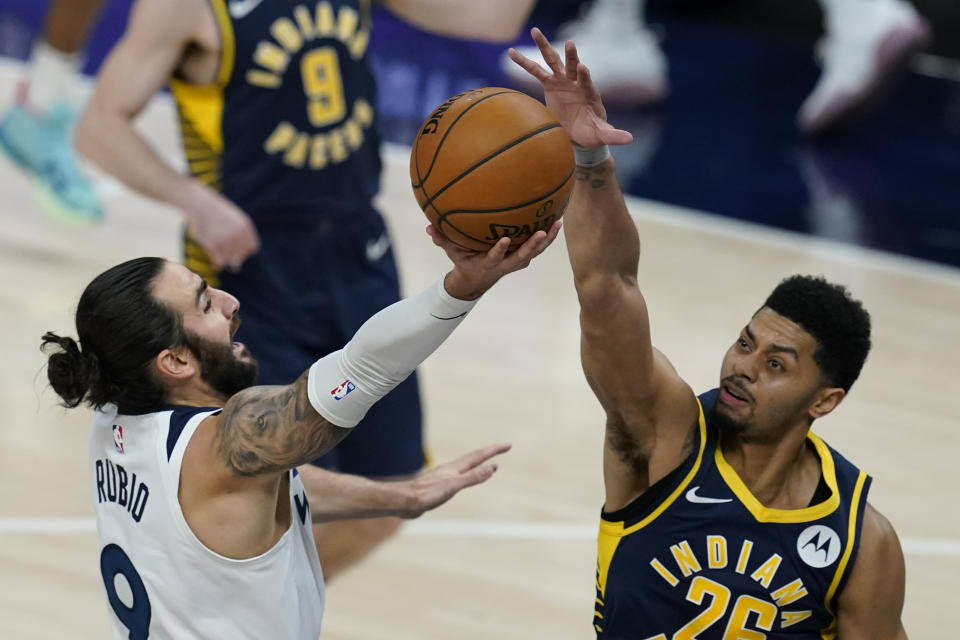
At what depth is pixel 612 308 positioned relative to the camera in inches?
123

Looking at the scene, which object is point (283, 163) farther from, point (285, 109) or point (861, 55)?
point (861, 55)

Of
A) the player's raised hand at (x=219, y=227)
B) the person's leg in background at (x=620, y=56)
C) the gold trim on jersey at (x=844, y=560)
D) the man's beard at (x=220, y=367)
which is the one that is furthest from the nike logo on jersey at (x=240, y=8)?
the person's leg in background at (x=620, y=56)

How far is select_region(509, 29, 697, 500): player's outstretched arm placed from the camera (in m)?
3.11

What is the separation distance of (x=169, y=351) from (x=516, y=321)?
456cm

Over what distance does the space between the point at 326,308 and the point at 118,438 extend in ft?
5.20

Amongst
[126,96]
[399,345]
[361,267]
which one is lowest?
[361,267]

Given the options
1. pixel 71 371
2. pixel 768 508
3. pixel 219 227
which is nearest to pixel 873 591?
pixel 768 508

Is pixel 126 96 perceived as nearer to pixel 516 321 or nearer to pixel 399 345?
pixel 399 345

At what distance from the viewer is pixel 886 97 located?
10891 millimetres

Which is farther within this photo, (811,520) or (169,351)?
(811,520)

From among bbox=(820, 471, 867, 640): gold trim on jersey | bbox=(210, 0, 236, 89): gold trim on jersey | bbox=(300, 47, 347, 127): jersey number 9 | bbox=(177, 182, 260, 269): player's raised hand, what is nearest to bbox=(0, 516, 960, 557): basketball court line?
bbox=(177, 182, 260, 269): player's raised hand

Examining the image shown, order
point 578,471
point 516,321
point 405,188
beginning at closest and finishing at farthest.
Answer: point 578,471 < point 516,321 < point 405,188

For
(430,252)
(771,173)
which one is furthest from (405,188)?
(771,173)

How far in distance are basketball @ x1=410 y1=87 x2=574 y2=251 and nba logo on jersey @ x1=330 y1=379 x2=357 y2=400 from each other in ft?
1.19
